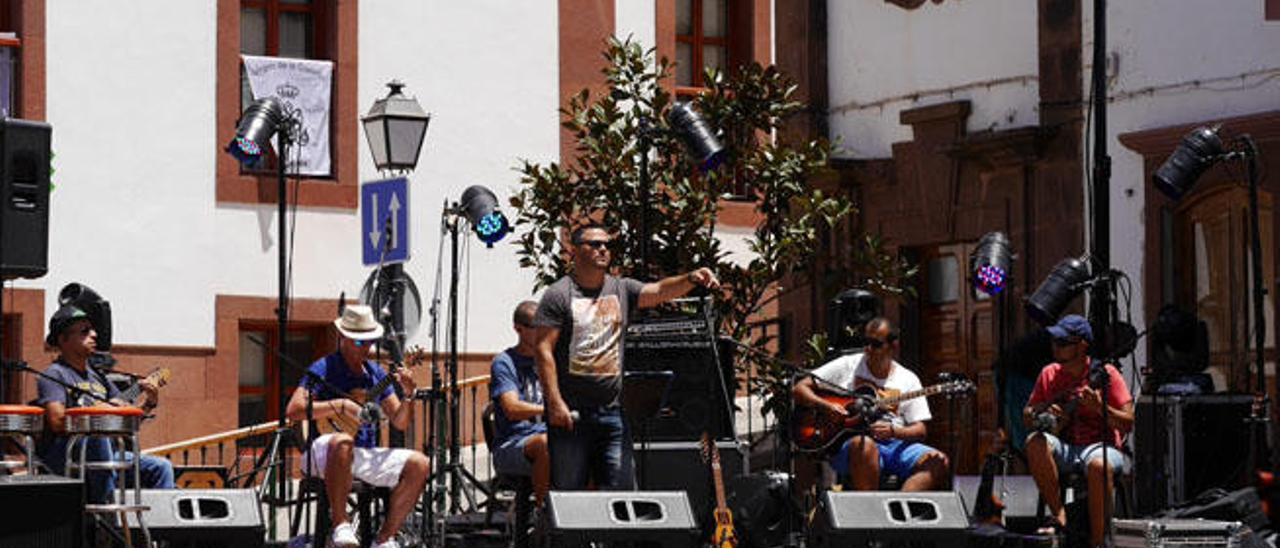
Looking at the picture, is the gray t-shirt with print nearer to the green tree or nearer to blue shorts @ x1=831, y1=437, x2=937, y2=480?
blue shorts @ x1=831, y1=437, x2=937, y2=480

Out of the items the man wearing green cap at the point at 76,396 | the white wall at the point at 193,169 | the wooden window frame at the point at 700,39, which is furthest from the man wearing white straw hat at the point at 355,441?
the wooden window frame at the point at 700,39

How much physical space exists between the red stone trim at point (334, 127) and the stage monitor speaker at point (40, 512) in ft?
43.8

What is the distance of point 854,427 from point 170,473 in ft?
12.6

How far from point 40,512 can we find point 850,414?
17.9ft

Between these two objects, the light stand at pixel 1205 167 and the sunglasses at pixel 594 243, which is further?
the light stand at pixel 1205 167

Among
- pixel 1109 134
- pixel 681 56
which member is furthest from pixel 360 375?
pixel 681 56

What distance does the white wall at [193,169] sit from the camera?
91.9 ft

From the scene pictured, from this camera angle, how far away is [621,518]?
54.4ft

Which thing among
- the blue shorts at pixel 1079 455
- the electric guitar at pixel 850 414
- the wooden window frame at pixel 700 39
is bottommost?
the blue shorts at pixel 1079 455

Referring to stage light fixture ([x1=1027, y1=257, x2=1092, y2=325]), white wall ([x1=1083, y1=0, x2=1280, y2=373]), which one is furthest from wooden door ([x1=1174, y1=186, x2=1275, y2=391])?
stage light fixture ([x1=1027, y1=257, x2=1092, y2=325])

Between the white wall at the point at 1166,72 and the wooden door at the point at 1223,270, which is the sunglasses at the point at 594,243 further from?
the white wall at the point at 1166,72

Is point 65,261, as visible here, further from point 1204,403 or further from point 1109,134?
point 1204,403

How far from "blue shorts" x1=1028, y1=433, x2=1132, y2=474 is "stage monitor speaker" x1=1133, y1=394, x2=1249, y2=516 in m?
0.54

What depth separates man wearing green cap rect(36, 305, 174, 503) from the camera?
1708cm
